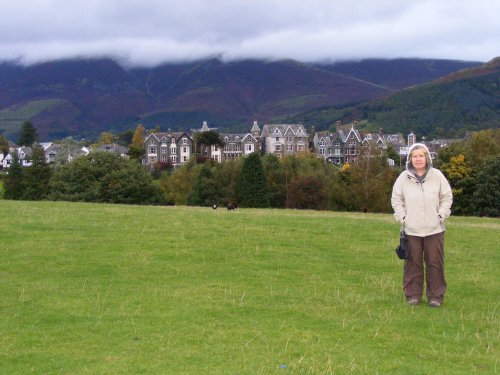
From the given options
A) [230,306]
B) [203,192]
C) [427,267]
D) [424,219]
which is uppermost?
[424,219]

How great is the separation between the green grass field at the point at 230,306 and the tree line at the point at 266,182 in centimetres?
5502

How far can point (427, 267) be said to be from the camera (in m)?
12.8

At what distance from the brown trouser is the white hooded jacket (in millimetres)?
168

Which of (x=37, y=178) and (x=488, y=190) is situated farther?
(x=37, y=178)

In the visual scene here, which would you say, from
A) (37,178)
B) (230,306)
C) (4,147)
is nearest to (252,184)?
(37,178)

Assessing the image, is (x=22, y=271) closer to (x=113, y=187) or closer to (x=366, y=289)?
(x=366, y=289)

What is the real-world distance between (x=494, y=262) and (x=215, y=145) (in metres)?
136

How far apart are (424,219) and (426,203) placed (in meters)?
0.31

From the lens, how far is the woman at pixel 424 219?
497 inches

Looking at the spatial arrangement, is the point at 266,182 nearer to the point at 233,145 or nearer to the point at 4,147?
the point at 233,145

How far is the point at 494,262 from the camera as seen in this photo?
60.8 ft

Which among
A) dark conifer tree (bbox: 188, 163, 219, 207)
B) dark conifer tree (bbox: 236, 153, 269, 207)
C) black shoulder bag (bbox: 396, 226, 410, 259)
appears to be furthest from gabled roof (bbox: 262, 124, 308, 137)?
black shoulder bag (bbox: 396, 226, 410, 259)

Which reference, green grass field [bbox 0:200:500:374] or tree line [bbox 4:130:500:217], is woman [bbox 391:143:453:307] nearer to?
green grass field [bbox 0:200:500:374]

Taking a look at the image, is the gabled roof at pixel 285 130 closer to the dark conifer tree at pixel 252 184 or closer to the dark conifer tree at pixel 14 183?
the dark conifer tree at pixel 252 184
